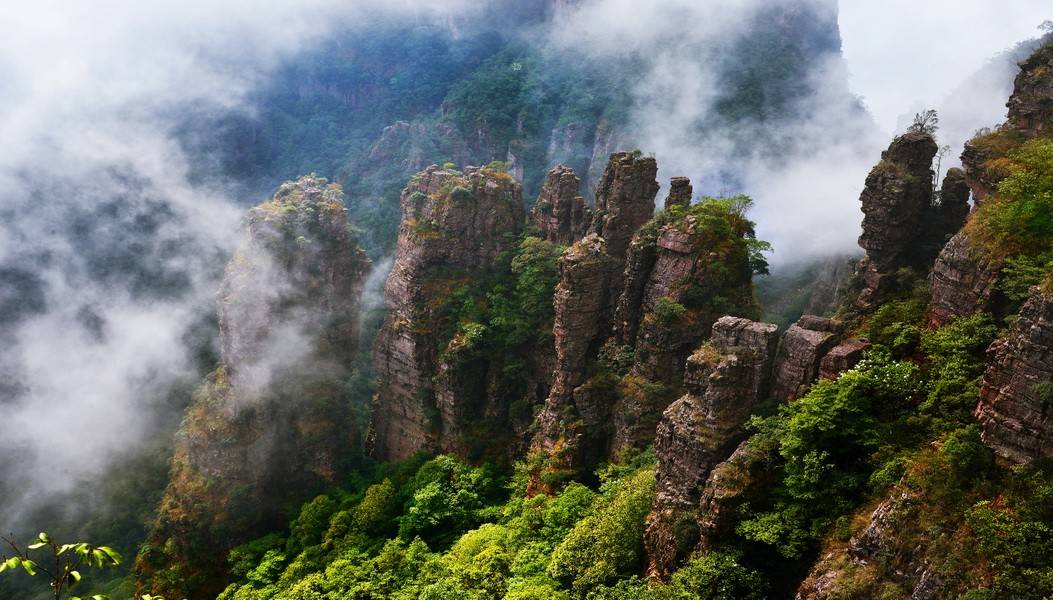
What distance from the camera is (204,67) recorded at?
12644 centimetres

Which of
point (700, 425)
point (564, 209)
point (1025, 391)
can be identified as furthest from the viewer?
point (564, 209)

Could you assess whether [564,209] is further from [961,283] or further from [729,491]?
[729,491]

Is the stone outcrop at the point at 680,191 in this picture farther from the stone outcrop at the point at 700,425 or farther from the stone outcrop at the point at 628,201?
the stone outcrop at the point at 700,425

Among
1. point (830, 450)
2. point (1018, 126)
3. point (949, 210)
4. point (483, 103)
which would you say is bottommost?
point (830, 450)

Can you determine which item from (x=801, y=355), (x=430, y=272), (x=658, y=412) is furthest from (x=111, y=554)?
(x=430, y=272)

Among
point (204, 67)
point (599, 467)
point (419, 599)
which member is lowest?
point (419, 599)

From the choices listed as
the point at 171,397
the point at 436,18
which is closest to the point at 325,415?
the point at 171,397

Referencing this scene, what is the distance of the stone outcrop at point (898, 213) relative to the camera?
97.7 feet

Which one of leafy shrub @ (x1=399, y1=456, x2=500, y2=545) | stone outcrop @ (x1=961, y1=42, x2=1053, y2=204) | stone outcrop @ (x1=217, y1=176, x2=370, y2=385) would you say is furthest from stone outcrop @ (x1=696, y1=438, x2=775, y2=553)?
stone outcrop @ (x1=217, y1=176, x2=370, y2=385)

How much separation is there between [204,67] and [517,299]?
4077 inches

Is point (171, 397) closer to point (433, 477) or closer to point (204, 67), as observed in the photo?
point (433, 477)

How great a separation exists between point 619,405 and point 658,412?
228 cm

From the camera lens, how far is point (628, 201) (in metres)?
42.4

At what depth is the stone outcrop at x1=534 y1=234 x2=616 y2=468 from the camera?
38500 millimetres
